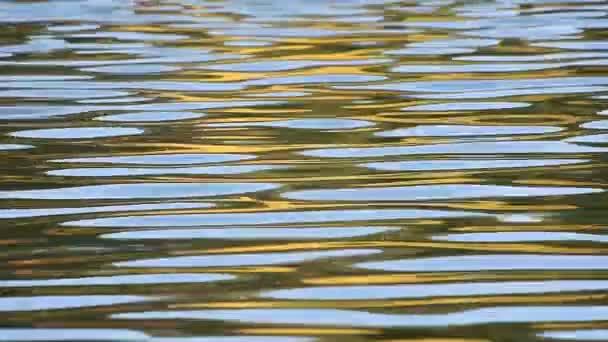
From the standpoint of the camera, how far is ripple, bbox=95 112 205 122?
5.41 meters

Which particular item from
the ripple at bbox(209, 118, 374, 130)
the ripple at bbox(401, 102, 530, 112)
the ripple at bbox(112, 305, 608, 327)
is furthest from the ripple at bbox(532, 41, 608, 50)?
the ripple at bbox(112, 305, 608, 327)

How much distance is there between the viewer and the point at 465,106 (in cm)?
558

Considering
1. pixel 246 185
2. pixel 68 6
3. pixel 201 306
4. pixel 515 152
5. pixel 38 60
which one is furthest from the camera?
pixel 68 6

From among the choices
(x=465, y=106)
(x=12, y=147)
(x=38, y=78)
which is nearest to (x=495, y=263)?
(x=12, y=147)

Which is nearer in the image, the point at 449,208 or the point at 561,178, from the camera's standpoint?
the point at 449,208

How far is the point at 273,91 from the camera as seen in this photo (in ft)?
19.7

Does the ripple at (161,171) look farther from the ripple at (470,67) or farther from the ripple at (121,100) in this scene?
the ripple at (470,67)

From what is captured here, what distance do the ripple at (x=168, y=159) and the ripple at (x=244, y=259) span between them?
3.93 feet

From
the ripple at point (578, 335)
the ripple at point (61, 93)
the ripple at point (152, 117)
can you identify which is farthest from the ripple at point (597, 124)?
the ripple at point (578, 335)

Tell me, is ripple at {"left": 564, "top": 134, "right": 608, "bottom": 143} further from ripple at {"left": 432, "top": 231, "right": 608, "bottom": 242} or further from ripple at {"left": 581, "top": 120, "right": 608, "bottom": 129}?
ripple at {"left": 432, "top": 231, "right": 608, "bottom": 242}

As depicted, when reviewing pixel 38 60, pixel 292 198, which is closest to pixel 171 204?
pixel 292 198

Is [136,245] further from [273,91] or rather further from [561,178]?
[273,91]

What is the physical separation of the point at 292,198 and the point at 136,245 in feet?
1.95

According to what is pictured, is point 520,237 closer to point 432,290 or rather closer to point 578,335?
point 432,290
